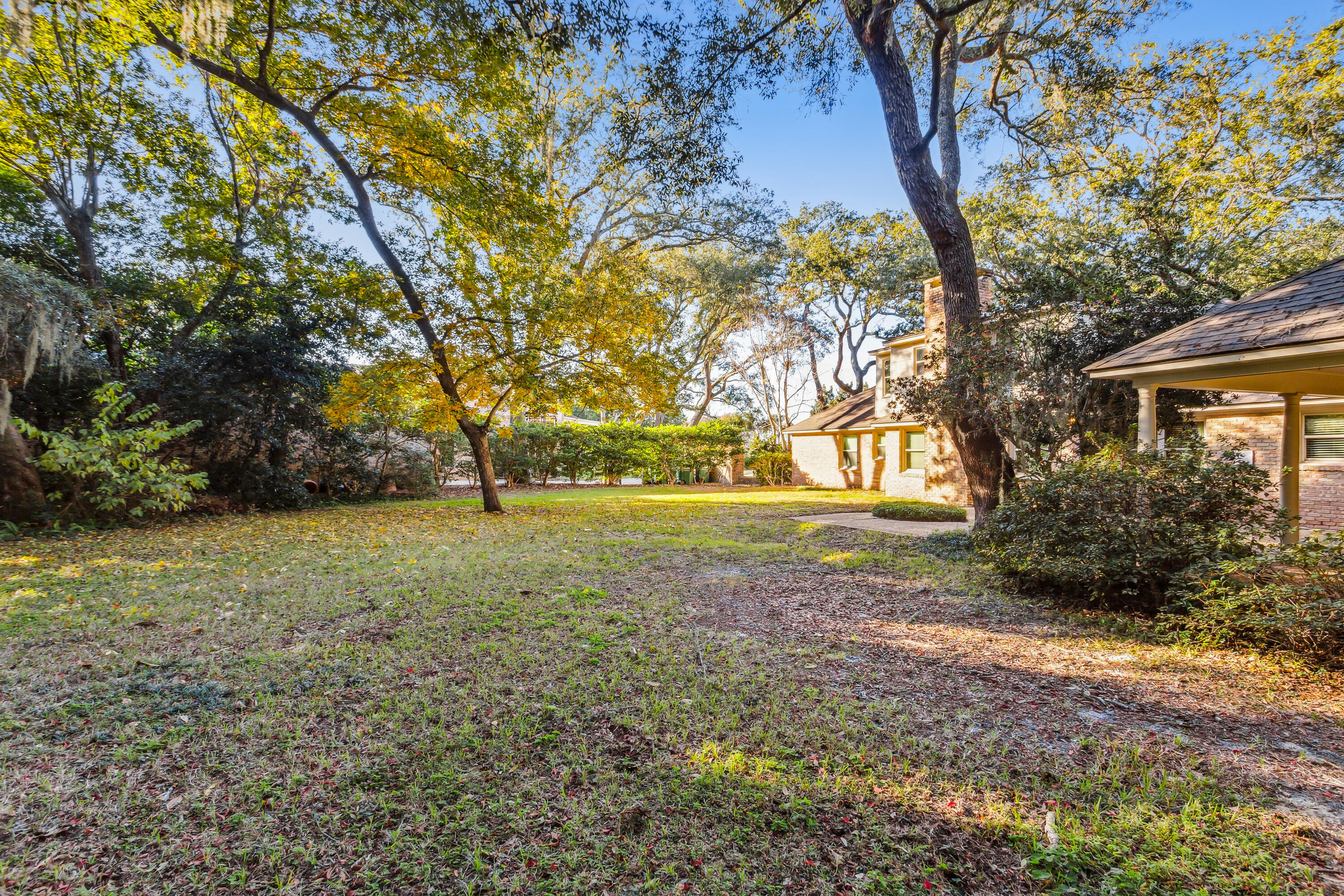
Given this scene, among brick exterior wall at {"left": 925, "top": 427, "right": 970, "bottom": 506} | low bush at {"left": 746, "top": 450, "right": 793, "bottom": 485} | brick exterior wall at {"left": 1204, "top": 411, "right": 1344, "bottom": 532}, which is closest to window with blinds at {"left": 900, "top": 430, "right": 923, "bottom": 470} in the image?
brick exterior wall at {"left": 925, "top": 427, "right": 970, "bottom": 506}

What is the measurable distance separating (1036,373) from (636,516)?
7.48 m

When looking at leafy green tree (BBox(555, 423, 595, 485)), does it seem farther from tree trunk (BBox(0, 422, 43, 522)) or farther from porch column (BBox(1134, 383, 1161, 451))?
porch column (BBox(1134, 383, 1161, 451))

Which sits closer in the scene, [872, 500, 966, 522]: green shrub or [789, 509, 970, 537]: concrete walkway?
[789, 509, 970, 537]: concrete walkway

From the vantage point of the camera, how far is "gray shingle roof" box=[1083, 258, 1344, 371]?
448 centimetres

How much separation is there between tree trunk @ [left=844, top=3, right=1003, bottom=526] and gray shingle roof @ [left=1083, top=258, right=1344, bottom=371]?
2082 mm

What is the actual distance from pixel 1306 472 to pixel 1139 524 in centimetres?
913

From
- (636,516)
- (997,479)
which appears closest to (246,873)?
(997,479)

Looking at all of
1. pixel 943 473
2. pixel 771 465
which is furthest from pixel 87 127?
pixel 771 465

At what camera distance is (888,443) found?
16312 millimetres

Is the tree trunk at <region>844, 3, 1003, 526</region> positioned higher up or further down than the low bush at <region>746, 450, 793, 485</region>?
higher up

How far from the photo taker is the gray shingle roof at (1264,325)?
4.48 meters

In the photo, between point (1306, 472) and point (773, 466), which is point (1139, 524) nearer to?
point (1306, 472)

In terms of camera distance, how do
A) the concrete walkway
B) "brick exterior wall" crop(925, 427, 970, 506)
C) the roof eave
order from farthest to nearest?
"brick exterior wall" crop(925, 427, 970, 506) → the concrete walkway → the roof eave

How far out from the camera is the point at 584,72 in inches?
559
